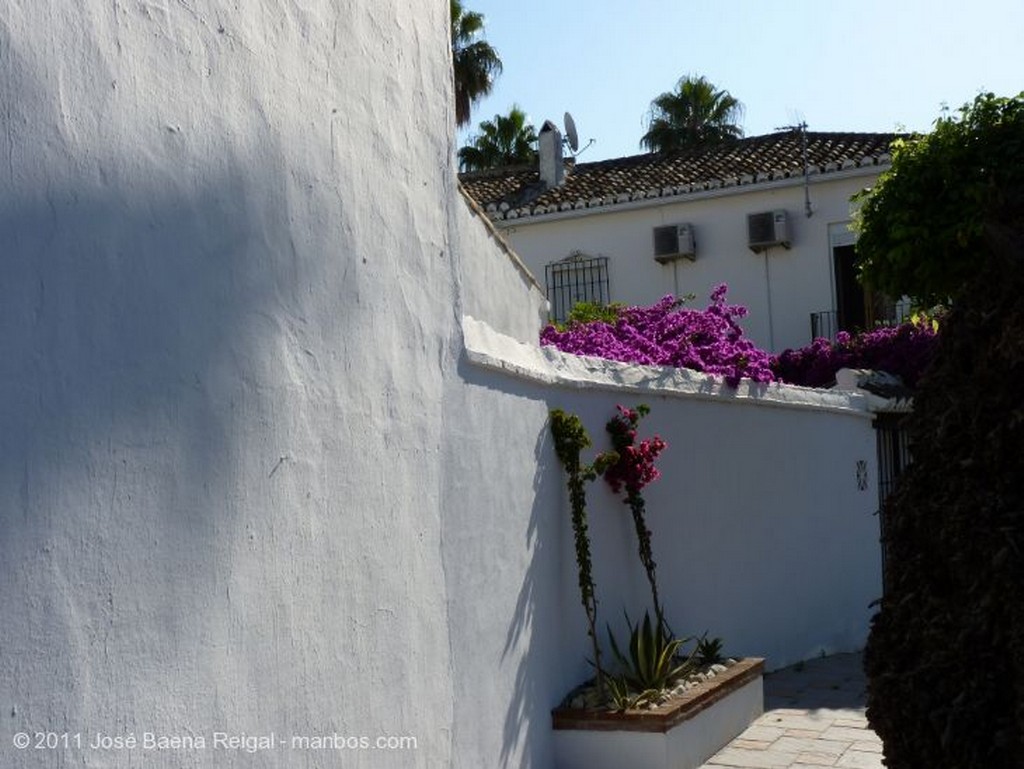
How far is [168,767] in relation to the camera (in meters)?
3.62

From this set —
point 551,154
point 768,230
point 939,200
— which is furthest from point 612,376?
point 551,154

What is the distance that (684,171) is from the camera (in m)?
22.2

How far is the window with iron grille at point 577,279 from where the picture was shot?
2208 centimetres

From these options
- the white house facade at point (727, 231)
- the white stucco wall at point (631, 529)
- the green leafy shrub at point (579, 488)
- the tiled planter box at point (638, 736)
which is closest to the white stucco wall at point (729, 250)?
the white house facade at point (727, 231)

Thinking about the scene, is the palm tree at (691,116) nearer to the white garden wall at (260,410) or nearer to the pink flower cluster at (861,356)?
the pink flower cluster at (861,356)

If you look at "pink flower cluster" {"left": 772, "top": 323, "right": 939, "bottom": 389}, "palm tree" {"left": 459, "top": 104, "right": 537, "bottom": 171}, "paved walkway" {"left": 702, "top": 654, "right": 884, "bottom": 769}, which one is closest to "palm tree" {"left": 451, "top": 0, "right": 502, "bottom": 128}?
"palm tree" {"left": 459, "top": 104, "right": 537, "bottom": 171}

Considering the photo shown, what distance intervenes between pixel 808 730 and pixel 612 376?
2.39 meters

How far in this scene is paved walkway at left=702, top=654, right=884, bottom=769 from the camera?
714 centimetres

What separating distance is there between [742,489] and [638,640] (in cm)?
272

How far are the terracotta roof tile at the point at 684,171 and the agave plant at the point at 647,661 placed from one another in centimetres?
1393

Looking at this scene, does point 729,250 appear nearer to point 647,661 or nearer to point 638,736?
point 647,661

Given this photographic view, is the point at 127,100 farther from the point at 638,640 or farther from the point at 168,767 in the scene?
the point at 638,640

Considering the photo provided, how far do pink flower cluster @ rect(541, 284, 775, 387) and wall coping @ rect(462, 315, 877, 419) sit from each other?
1.02 ft

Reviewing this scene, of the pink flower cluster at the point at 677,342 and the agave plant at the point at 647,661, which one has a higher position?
the pink flower cluster at the point at 677,342
